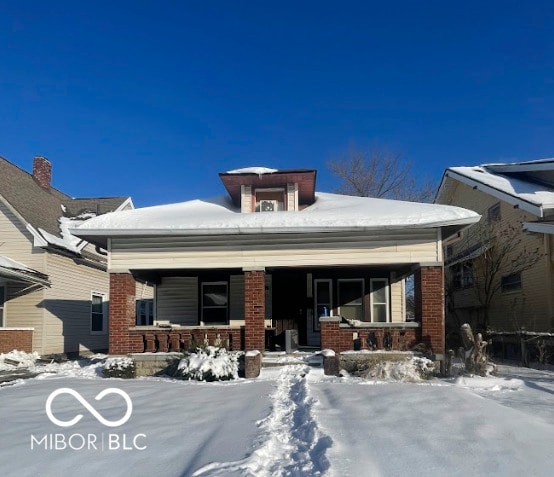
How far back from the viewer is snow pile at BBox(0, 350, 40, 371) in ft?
49.2

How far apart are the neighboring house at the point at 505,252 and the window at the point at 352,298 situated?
127 inches

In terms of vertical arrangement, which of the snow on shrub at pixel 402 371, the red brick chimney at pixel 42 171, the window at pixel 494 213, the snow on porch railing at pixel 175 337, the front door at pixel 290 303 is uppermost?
the red brick chimney at pixel 42 171

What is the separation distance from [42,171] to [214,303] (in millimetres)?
11710

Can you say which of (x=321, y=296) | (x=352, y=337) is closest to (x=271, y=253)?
(x=352, y=337)

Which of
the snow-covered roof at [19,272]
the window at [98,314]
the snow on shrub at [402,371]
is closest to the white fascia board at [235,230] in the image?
the snow on shrub at [402,371]

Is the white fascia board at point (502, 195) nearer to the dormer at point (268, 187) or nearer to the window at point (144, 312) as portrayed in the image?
the dormer at point (268, 187)

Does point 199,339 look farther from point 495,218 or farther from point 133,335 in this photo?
point 495,218

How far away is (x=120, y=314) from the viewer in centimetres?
1308

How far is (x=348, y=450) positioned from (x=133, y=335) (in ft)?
28.8

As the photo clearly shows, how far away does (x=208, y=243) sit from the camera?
13.1 metres

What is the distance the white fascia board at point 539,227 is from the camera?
15.5 metres

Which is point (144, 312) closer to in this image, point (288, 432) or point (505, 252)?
point (505, 252)

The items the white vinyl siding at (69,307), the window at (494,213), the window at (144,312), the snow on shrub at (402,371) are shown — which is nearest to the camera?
the snow on shrub at (402,371)

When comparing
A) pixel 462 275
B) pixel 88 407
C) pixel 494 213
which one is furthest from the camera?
pixel 462 275
